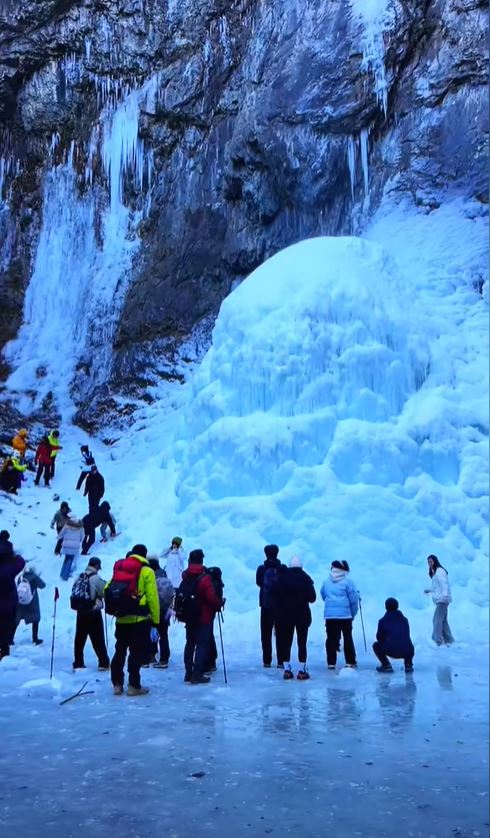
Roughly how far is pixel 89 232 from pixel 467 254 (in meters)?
13.2

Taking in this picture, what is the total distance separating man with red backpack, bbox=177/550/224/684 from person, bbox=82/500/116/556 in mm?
6585

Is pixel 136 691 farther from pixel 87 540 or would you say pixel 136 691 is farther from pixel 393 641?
pixel 87 540

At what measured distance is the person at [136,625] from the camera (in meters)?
8.41

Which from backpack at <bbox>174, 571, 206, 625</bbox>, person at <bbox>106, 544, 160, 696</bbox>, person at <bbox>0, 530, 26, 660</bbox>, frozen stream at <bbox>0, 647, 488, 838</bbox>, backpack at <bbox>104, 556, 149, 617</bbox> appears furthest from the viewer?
person at <bbox>0, 530, 26, 660</bbox>

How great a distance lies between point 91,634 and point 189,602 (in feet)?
4.75

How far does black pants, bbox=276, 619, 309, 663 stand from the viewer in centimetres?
969

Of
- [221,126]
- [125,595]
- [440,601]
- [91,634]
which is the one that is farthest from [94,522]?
[221,126]

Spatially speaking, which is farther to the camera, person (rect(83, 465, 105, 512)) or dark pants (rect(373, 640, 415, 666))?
person (rect(83, 465, 105, 512))

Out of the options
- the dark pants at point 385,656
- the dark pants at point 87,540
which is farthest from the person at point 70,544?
the dark pants at point 385,656

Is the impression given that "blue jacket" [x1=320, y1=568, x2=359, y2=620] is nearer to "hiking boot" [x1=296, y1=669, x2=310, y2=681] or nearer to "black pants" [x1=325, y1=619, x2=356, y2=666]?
"black pants" [x1=325, y1=619, x2=356, y2=666]

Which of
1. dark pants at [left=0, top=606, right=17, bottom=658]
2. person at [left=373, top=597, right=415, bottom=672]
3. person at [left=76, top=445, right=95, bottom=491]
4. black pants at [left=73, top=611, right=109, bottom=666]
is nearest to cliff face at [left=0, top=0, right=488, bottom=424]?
person at [left=76, top=445, right=95, bottom=491]

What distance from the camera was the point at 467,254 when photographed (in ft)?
69.3

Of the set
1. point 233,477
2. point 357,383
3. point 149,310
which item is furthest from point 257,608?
point 149,310

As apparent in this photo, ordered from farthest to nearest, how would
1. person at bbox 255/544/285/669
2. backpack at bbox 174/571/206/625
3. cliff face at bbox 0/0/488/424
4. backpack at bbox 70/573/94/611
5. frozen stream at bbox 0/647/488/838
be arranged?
1. cliff face at bbox 0/0/488/424
2. person at bbox 255/544/285/669
3. backpack at bbox 70/573/94/611
4. backpack at bbox 174/571/206/625
5. frozen stream at bbox 0/647/488/838
